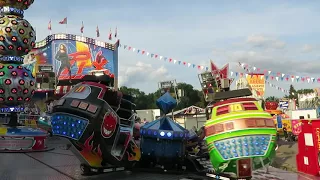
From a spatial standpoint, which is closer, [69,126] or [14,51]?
[69,126]

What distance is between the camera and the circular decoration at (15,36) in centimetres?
1568

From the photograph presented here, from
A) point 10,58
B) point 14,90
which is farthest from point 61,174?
point 10,58

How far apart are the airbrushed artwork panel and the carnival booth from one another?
3875 centimetres

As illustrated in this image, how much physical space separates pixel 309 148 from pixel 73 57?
4362 cm

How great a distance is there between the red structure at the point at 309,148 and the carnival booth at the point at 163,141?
3658 millimetres

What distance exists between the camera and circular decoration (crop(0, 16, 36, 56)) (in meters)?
15.7

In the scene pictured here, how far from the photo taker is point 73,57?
5009cm

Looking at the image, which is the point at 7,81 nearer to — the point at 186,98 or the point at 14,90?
the point at 14,90

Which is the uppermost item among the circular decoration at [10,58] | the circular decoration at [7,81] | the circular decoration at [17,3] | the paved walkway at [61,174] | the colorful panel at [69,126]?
the circular decoration at [17,3]

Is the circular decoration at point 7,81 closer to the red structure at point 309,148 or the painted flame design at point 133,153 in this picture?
the painted flame design at point 133,153

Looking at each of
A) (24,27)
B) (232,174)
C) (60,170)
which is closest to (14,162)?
→ (60,170)

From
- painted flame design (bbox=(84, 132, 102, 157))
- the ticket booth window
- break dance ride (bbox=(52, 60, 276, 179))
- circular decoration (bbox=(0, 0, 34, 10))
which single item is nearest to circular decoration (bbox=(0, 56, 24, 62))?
circular decoration (bbox=(0, 0, 34, 10))

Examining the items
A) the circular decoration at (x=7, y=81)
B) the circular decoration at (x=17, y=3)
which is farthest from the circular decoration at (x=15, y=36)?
the circular decoration at (x=7, y=81)

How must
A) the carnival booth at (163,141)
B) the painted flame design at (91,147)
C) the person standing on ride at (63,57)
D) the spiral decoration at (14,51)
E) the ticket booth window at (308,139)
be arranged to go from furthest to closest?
the person standing on ride at (63,57) < the spiral decoration at (14,51) < the ticket booth window at (308,139) < the carnival booth at (163,141) < the painted flame design at (91,147)
